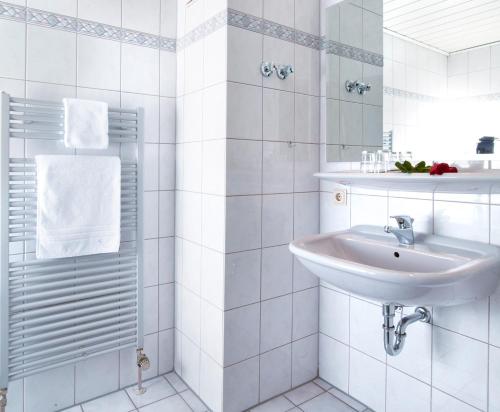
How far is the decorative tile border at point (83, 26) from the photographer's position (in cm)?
160

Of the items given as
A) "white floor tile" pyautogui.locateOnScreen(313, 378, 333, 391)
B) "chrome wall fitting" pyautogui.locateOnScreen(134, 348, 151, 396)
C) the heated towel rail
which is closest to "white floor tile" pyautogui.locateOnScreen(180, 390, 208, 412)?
"chrome wall fitting" pyautogui.locateOnScreen(134, 348, 151, 396)

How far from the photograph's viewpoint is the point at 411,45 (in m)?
1.60

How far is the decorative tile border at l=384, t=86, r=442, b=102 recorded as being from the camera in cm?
151

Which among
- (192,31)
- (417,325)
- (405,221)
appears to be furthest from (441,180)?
(192,31)

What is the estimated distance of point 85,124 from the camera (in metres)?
1.64

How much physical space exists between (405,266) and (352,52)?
1034 millimetres

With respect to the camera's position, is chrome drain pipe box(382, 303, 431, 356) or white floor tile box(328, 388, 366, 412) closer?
chrome drain pipe box(382, 303, 431, 356)

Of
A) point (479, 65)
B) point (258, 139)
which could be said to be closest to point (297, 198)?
point (258, 139)

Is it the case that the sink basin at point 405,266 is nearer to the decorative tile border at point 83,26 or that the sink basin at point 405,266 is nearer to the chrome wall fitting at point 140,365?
the chrome wall fitting at point 140,365

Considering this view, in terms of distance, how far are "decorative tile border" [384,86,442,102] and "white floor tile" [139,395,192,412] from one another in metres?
1.64

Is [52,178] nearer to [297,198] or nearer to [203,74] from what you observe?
[203,74]

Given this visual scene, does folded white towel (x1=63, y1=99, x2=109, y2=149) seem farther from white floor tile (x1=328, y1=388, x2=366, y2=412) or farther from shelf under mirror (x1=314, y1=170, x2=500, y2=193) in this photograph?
white floor tile (x1=328, y1=388, x2=366, y2=412)

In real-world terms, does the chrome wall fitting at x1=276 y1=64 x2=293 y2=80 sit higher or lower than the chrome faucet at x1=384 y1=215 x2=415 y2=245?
higher

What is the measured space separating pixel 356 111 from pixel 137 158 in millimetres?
1043
